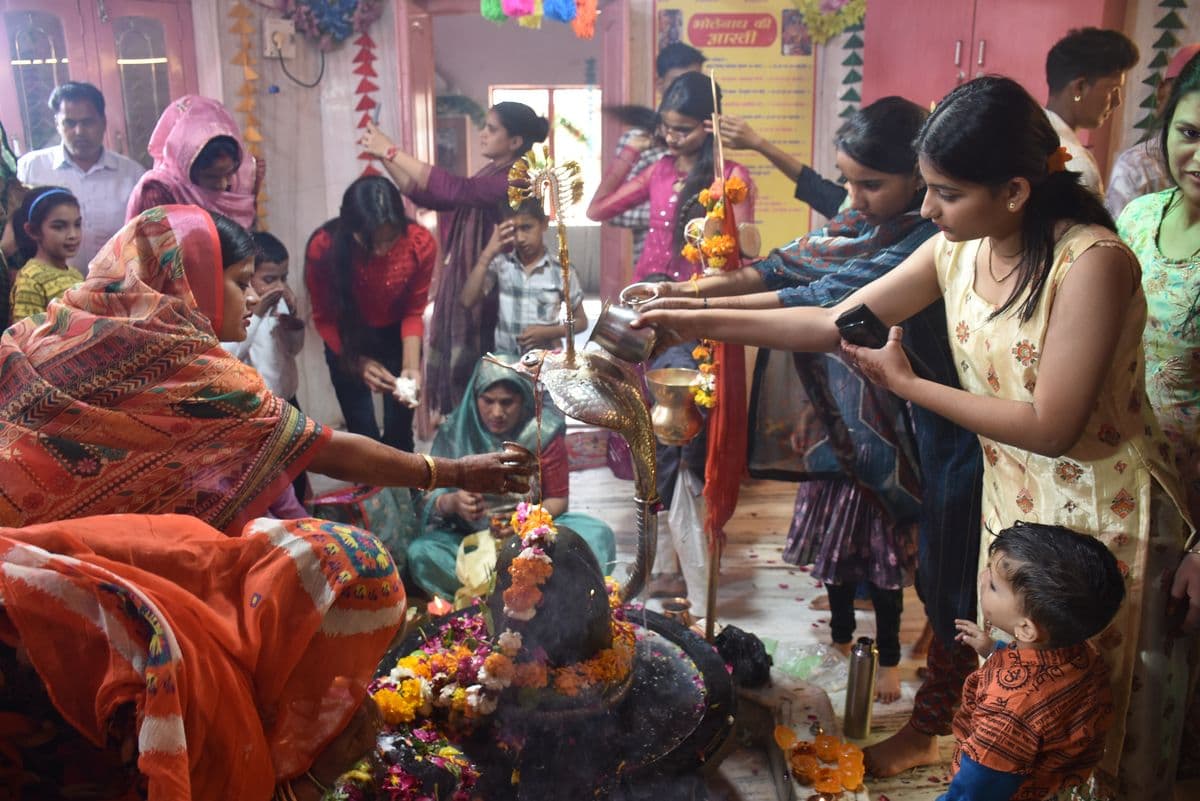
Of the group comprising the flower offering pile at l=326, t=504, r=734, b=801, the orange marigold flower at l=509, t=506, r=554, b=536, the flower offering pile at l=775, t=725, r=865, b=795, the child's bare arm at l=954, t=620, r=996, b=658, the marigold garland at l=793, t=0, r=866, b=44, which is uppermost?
the marigold garland at l=793, t=0, r=866, b=44

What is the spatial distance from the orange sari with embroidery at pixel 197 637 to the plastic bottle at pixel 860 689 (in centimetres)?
167

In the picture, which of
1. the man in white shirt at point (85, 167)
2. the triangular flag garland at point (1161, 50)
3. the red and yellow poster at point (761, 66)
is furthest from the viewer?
the triangular flag garland at point (1161, 50)

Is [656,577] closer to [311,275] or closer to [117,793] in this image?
[311,275]

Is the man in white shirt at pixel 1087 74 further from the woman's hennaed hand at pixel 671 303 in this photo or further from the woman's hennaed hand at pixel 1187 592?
the woman's hennaed hand at pixel 1187 592

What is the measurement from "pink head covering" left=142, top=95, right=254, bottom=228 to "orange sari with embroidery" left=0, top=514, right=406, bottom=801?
245cm

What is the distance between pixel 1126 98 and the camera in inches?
194

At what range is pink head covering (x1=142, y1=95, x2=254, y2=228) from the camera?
150 inches

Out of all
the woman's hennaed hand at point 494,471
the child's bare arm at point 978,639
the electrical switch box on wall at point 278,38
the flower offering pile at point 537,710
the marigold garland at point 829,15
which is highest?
the marigold garland at point 829,15

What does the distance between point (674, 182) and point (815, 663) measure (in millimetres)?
2147

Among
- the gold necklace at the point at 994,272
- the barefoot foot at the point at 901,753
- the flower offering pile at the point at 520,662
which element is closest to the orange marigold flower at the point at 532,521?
the flower offering pile at the point at 520,662

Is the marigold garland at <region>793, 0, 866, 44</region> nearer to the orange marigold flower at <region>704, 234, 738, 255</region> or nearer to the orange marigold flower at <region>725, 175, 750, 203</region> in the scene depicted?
the orange marigold flower at <region>725, 175, 750, 203</region>

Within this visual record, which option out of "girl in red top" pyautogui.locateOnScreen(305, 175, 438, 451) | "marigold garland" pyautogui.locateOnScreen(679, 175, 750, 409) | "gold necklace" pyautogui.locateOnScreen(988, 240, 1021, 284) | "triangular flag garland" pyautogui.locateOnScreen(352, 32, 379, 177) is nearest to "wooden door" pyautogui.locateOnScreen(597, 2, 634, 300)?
"girl in red top" pyautogui.locateOnScreen(305, 175, 438, 451)

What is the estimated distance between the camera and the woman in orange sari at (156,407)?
188 centimetres

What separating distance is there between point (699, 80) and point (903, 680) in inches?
101
